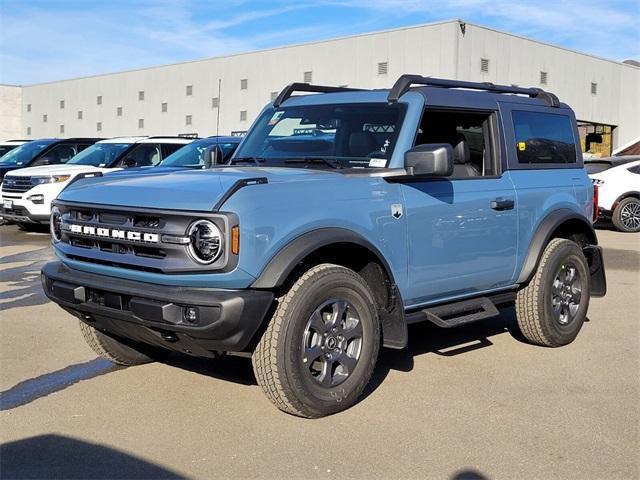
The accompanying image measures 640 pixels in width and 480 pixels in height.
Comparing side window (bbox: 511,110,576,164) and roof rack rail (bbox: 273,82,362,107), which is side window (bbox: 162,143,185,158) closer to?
roof rack rail (bbox: 273,82,362,107)

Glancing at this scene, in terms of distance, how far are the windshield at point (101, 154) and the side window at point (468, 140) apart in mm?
9753

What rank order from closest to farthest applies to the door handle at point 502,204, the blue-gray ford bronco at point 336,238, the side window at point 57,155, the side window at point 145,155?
the blue-gray ford bronco at point 336,238, the door handle at point 502,204, the side window at point 145,155, the side window at point 57,155

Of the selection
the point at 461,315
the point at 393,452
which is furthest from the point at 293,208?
the point at 461,315

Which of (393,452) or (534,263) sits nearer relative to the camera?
(393,452)

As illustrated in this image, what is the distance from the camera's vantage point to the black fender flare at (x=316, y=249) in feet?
13.4

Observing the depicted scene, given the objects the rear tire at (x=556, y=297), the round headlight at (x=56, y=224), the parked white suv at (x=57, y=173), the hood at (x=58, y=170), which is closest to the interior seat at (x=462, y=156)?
the rear tire at (x=556, y=297)

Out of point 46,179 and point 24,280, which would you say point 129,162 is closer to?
point 46,179

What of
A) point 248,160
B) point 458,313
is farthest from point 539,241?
point 248,160

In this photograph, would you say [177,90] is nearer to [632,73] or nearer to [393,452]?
[632,73]

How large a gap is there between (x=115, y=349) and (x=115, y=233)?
4.46 ft

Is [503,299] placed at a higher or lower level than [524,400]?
higher

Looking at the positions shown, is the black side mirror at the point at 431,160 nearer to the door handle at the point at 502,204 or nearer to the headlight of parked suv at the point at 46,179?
the door handle at the point at 502,204

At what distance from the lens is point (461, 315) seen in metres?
5.41

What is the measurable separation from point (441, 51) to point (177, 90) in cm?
1731
